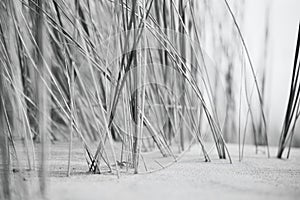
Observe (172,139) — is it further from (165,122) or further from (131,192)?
(131,192)

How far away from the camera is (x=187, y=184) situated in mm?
381

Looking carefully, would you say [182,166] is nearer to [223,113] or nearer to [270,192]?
[270,192]

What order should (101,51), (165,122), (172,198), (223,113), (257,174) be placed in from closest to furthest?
(172,198) < (257,174) < (101,51) < (165,122) < (223,113)

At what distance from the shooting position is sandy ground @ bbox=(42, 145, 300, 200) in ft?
1.09

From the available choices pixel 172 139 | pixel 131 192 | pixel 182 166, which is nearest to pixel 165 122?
pixel 172 139

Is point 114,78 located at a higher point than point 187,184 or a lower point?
higher

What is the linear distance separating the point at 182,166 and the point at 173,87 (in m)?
0.16

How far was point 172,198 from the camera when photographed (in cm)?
32

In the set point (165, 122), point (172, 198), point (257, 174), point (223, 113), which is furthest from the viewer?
point (223, 113)

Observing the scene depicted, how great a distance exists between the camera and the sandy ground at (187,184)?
0.33 metres

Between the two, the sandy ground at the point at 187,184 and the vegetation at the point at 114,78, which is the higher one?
the vegetation at the point at 114,78

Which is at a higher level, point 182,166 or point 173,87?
point 173,87

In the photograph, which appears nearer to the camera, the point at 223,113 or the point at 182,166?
the point at 182,166

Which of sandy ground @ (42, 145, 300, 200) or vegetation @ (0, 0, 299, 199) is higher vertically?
vegetation @ (0, 0, 299, 199)
